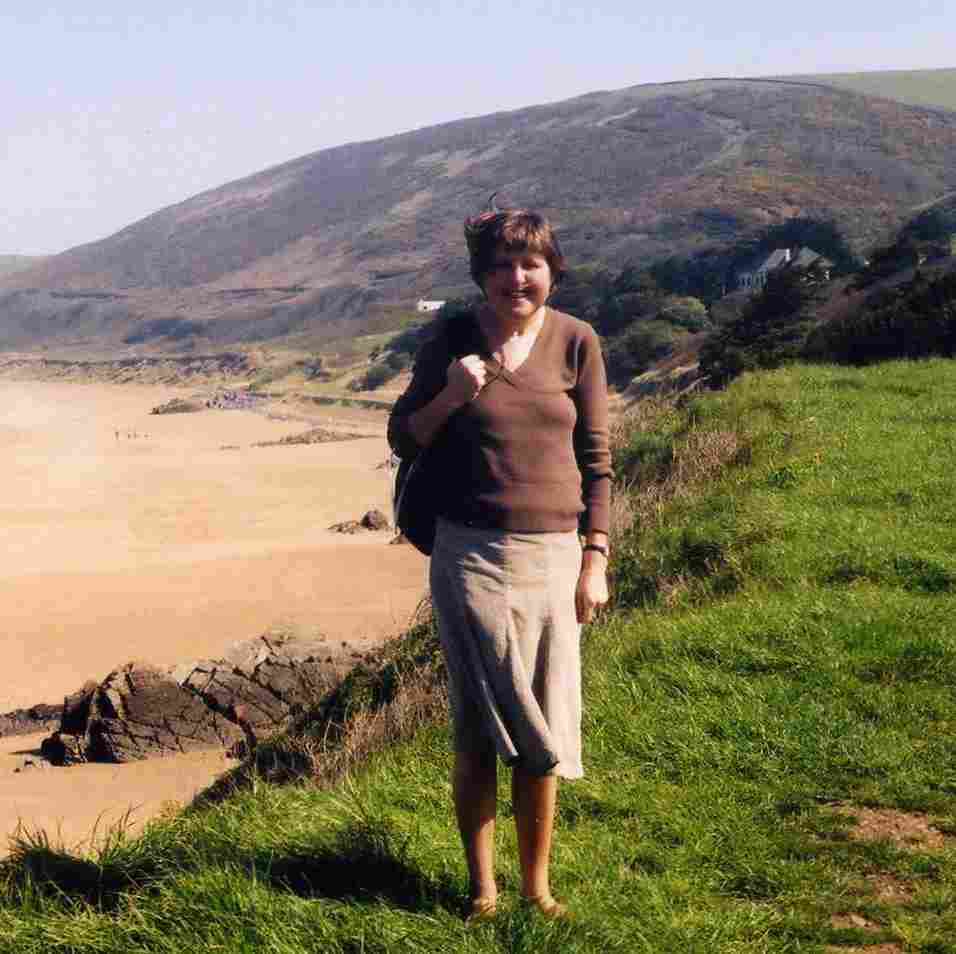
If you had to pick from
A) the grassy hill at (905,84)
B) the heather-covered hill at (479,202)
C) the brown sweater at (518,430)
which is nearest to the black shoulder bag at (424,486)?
the brown sweater at (518,430)

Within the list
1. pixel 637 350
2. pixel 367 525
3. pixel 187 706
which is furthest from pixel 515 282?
pixel 637 350

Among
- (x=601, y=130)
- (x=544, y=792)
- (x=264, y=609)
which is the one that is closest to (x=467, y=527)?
(x=544, y=792)

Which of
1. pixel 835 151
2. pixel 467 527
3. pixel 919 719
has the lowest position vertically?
pixel 919 719

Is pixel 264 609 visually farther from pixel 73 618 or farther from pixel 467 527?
pixel 467 527

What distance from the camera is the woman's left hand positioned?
3.28 metres

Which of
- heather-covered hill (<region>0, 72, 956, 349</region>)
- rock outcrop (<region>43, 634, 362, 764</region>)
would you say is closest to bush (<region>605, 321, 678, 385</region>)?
rock outcrop (<region>43, 634, 362, 764</region>)

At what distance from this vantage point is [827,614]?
5.89m

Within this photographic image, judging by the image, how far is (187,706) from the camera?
1009 cm

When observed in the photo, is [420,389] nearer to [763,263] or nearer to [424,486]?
[424,486]

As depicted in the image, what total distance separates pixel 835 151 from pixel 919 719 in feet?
333

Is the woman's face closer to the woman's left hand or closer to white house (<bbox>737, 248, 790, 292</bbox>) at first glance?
the woman's left hand

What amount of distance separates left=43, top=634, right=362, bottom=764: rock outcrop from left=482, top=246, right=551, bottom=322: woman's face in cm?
683

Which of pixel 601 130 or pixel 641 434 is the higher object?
pixel 601 130

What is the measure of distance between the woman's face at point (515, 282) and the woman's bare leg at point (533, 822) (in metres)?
1.00
